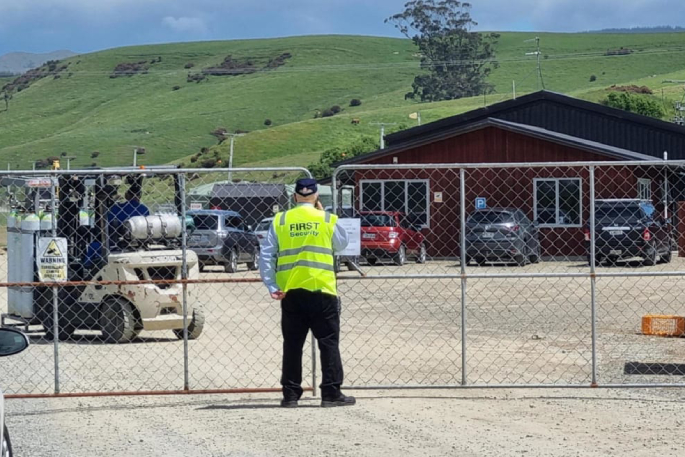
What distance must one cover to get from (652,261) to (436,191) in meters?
10.4

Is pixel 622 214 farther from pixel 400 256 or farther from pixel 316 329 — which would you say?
pixel 316 329

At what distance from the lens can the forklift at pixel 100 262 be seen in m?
14.6

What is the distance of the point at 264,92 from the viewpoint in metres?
147

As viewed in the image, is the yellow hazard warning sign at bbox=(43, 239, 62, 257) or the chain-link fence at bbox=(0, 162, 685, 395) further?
the yellow hazard warning sign at bbox=(43, 239, 62, 257)

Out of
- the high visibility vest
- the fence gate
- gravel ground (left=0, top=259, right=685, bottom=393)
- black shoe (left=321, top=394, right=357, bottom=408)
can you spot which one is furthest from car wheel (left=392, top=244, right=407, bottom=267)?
the high visibility vest

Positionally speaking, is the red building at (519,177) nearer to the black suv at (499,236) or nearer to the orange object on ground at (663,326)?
the black suv at (499,236)

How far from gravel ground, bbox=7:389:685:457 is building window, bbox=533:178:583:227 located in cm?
2335

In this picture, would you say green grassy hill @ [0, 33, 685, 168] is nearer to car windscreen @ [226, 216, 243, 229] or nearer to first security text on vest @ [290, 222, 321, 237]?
car windscreen @ [226, 216, 243, 229]

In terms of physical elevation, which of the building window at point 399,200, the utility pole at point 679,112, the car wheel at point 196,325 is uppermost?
the utility pole at point 679,112

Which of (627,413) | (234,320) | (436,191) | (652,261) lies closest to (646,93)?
(436,191)

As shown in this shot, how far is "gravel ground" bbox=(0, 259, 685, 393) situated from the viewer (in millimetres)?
12266

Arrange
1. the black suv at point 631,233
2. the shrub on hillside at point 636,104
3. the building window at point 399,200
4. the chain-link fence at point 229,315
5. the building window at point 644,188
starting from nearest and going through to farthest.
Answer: the chain-link fence at point 229,315 → the black suv at point 631,233 → the building window at point 399,200 → the building window at point 644,188 → the shrub on hillside at point 636,104

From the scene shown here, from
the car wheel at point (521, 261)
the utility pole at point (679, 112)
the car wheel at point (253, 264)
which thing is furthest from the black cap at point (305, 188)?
the utility pole at point (679, 112)

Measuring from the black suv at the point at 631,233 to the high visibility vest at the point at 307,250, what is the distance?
16.3 metres
